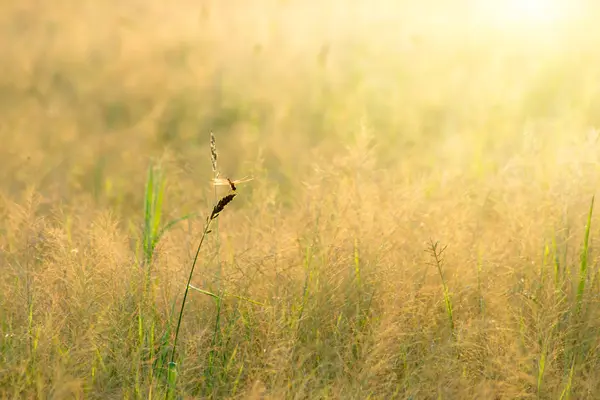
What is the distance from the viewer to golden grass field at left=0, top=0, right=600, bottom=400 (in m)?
1.72

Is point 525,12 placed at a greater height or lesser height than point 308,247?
greater

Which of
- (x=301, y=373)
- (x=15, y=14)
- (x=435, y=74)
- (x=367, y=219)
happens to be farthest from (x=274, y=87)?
(x=301, y=373)

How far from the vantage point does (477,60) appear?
475 cm

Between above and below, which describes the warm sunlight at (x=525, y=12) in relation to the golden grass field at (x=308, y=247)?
above

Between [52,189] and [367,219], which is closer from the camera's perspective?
[367,219]

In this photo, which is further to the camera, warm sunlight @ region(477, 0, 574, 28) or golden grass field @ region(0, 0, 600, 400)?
warm sunlight @ region(477, 0, 574, 28)

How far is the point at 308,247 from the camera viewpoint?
6.56 feet

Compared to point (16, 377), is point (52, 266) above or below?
above

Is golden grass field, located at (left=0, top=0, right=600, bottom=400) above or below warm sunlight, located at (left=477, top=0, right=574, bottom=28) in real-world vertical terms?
below

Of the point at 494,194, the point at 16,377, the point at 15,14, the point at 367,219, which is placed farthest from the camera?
the point at 15,14

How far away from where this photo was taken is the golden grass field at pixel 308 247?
5.64 feet

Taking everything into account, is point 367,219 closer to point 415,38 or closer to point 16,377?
point 16,377

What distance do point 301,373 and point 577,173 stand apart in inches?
39.6

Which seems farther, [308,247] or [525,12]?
[525,12]
